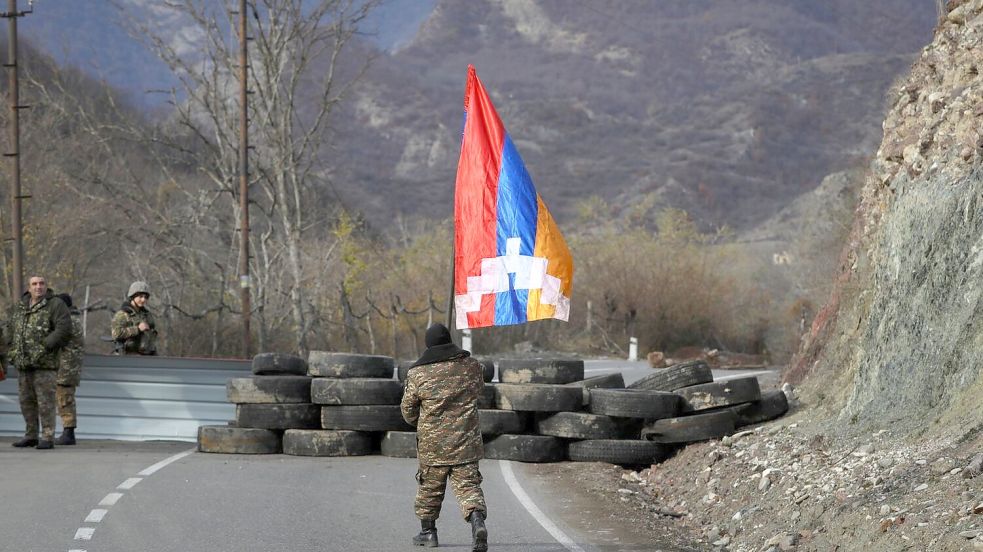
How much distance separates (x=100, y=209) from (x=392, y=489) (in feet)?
124

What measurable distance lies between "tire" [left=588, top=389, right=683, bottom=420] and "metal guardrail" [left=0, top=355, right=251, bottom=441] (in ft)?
17.4

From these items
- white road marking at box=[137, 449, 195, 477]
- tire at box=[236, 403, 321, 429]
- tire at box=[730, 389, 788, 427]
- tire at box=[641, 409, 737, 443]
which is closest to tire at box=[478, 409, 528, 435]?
tire at box=[641, 409, 737, 443]

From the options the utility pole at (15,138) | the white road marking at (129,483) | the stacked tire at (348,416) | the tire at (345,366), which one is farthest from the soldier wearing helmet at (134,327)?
the utility pole at (15,138)

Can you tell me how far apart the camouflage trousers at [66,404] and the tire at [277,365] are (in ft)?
7.34

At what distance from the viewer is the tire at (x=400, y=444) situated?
14883mm

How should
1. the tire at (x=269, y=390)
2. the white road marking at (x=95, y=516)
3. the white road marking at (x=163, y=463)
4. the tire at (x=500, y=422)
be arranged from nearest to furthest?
1. the white road marking at (x=95, y=516)
2. the white road marking at (x=163, y=463)
3. the tire at (x=500, y=422)
4. the tire at (x=269, y=390)

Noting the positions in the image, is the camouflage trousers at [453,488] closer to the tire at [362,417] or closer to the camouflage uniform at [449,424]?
the camouflage uniform at [449,424]

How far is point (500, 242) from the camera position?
1208 cm

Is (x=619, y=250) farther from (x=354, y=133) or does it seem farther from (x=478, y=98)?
(x=354, y=133)

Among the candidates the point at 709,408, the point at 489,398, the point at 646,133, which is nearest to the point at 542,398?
the point at 489,398

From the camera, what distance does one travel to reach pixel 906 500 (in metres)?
9.17

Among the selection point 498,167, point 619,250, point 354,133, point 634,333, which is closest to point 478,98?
Answer: point 498,167

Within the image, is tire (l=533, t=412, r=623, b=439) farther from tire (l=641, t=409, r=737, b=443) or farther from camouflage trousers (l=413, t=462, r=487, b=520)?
camouflage trousers (l=413, t=462, r=487, b=520)

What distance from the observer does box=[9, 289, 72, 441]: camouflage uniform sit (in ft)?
50.7
